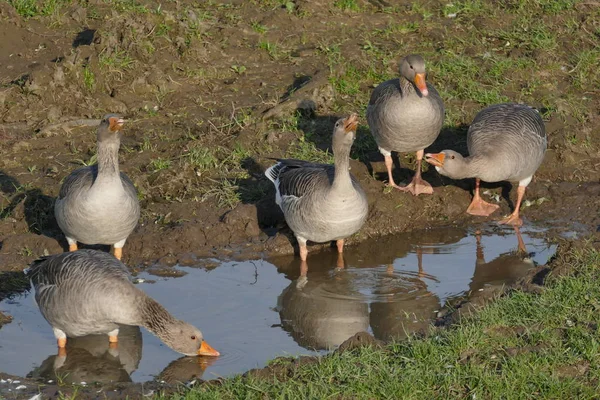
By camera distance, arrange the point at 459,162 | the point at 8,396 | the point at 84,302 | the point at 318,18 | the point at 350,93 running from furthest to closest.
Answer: the point at 318,18, the point at 350,93, the point at 459,162, the point at 84,302, the point at 8,396

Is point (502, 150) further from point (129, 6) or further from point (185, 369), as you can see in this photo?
point (129, 6)

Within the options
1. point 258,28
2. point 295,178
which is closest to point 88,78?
point 258,28

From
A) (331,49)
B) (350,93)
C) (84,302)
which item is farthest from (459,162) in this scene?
(84,302)

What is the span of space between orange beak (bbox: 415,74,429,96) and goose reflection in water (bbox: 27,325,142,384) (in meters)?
4.11

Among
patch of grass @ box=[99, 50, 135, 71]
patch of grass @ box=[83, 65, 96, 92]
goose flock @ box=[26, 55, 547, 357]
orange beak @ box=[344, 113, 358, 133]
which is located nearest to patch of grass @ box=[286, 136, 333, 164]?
goose flock @ box=[26, 55, 547, 357]

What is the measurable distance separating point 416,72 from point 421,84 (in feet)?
0.53

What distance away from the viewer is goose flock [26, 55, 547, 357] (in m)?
7.73

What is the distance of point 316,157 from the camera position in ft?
38.1

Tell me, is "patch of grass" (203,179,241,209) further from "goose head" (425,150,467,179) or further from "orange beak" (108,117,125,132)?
"goose head" (425,150,467,179)

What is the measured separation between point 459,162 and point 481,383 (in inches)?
176

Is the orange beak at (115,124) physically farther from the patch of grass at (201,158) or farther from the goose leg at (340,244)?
the goose leg at (340,244)

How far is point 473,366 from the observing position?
21.9ft

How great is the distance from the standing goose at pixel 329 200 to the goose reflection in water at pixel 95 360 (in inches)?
81.6

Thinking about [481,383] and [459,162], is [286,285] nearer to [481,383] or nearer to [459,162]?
[459,162]
